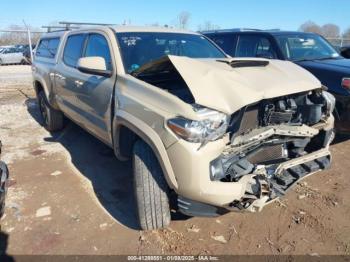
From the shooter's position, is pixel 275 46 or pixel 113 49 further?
pixel 275 46

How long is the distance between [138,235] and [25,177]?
208 cm

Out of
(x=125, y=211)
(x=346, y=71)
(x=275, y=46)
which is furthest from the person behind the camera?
(x=275, y=46)

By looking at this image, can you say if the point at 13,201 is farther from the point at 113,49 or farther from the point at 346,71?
the point at 346,71

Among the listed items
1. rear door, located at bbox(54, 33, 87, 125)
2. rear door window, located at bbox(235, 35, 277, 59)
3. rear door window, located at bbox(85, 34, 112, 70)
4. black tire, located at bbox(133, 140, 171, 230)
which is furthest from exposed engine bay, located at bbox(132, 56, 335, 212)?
rear door window, located at bbox(235, 35, 277, 59)

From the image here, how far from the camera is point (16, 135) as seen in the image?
20.7ft

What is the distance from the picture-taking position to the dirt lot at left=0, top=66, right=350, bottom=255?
2.99 meters

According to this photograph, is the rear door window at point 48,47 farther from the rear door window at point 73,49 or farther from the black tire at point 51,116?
the black tire at point 51,116

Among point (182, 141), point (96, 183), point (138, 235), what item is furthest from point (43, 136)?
point (182, 141)

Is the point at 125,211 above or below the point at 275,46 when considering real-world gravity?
below

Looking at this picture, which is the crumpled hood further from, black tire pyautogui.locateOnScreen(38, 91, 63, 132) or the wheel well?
black tire pyautogui.locateOnScreen(38, 91, 63, 132)

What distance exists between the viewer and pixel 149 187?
2934mm

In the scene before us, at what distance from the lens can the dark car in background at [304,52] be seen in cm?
472

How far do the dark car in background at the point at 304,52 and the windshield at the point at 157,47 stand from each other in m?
1.75

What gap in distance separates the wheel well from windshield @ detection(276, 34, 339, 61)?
12.1ft
